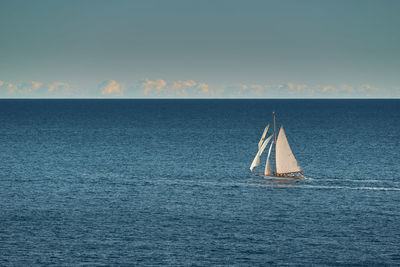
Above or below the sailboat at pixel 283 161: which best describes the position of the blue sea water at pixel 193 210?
below

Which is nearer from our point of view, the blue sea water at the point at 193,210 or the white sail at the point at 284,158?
the blue sea water at the point at 193,210

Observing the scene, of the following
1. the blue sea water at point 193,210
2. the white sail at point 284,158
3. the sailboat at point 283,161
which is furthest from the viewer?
the white sail at point 284,158

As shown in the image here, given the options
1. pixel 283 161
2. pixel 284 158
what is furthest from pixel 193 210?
pixel 284 158

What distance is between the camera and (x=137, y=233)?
6269cm

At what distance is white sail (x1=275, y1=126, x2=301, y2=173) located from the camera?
312 ft

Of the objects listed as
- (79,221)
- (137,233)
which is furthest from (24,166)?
(137,233)

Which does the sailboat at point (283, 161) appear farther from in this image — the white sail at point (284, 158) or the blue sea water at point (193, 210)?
the blue sea water at point (193, 210)

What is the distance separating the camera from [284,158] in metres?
95.8

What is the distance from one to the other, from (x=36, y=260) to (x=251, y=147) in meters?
101

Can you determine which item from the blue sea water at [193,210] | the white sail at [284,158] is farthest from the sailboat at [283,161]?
the blue sea water at [193,210]

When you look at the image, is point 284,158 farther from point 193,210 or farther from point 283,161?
point 193,210

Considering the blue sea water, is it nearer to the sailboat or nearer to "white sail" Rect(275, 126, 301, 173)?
the sailboat

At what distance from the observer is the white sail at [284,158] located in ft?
312

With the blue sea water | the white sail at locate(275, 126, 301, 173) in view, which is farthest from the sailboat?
the blue sea water
